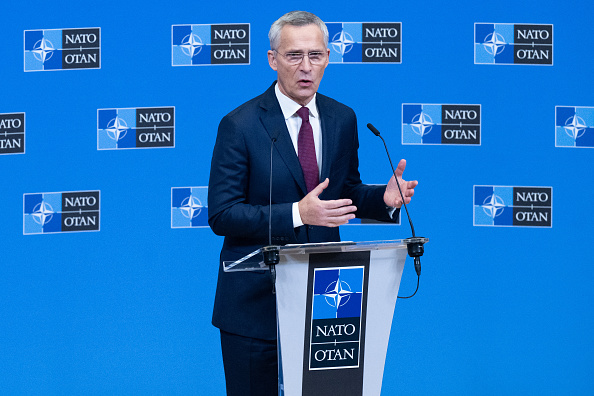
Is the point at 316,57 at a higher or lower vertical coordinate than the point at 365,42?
lower

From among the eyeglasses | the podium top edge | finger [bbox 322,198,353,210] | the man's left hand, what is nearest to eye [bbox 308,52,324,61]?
the eyeglasses

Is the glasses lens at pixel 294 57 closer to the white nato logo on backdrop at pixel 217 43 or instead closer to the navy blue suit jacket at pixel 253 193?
the navy blue suit jacket at pixel 253 193

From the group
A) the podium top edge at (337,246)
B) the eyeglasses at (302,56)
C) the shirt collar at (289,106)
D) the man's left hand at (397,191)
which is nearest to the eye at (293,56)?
the eyeglasses at (302,56)

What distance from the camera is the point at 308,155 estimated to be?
1977 millimetres

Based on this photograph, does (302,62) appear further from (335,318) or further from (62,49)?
(62,49)

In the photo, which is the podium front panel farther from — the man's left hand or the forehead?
the forehead

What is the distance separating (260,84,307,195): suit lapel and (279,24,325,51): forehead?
0.17 m

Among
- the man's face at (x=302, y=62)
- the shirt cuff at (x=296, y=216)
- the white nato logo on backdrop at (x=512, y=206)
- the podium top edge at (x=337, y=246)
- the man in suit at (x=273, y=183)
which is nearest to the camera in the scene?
the podium top edge at (x=337, y=246)

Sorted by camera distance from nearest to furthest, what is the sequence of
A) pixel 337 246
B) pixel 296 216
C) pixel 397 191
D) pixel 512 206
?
pixel 337 246 < pixel 296 216 < pixel 397 191 < pixel 512 206

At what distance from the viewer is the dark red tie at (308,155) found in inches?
77.4

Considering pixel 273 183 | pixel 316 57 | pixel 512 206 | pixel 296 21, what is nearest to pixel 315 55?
pixel 316 57

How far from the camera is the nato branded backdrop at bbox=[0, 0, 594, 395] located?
339 centimetres

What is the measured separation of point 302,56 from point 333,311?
30.9 inches

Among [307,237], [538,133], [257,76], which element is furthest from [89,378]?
[538,133]
